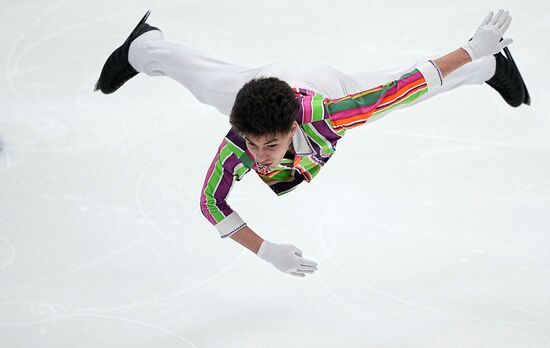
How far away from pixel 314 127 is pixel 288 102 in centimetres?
24

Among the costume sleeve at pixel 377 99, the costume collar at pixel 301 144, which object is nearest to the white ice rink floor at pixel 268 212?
the costume collar at pixel 301 144

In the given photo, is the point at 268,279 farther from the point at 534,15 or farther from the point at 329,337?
the point at 534,15

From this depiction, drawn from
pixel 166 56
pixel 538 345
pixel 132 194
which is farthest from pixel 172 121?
pixel 538 345

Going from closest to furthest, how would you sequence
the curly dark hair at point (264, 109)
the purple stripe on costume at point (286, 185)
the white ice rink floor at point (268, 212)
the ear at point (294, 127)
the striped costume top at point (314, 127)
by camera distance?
the curly dark hair at point (264, 109) → the ear at point (294, 127) → the striped costume top at point (314, 127) → the purple stripe on costume at point (286, 185) → the white ice rink floor at point (268, 212)

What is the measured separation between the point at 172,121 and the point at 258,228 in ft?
3.35

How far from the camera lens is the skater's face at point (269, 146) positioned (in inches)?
94.8

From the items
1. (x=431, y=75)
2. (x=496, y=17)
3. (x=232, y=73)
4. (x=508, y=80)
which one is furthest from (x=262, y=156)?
(x=508, y=80)

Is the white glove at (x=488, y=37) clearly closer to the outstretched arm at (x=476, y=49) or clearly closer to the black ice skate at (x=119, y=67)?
the outstretched arm at (x=476, y=49)

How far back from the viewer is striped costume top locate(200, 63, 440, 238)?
260 cm

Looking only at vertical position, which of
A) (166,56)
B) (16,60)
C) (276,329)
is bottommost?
(276,329)

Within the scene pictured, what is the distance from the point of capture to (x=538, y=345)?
2922 mm

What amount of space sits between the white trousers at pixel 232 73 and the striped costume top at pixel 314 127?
0.27m

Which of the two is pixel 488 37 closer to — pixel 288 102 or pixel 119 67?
pixel 288 102

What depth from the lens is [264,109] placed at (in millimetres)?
2369
